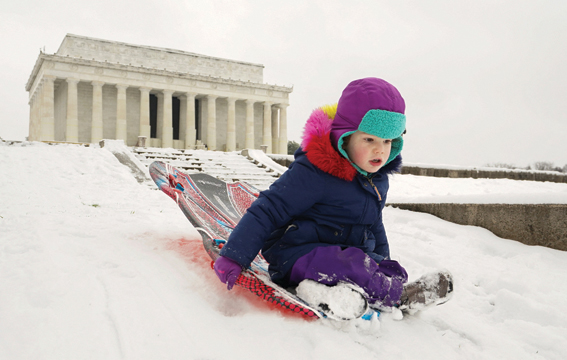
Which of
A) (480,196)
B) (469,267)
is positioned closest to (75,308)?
(469,267)

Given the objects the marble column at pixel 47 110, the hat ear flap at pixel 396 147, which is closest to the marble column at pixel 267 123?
the marble column at pixel 47 110

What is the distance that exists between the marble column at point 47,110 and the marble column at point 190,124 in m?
10.0

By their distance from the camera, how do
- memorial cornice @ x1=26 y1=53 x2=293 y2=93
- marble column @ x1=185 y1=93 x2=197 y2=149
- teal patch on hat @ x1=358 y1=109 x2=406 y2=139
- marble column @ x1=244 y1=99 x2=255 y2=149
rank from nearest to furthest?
1. teal patch on hat @ x1=358 y1=109 x2=406 y2=139
2. memorial cornice @ x1=26 y1=53 x2=293 y2=93
3. marble column @ x1=185 y1=93 x2=197 y2=149
4. marble column @ x1=244 y1=99 x2=255 y2=149

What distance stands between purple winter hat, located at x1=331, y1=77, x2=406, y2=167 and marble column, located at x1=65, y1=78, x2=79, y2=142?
31.4 m

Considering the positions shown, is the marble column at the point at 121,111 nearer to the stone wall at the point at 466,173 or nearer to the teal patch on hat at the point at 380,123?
the stone wall at the point at 466,173

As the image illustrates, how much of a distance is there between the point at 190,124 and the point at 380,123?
33.3 meters

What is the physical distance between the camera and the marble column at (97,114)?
99.5 ft

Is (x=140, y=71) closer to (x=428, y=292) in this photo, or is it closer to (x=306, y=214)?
(x=306, y=214)

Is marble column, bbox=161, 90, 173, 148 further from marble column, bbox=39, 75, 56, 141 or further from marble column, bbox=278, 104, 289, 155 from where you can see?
marble column, bbox=278, 104, 289, 155

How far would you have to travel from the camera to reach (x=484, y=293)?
3.13 meters

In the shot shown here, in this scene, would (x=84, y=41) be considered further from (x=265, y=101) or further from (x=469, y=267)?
(x=469, y=267)

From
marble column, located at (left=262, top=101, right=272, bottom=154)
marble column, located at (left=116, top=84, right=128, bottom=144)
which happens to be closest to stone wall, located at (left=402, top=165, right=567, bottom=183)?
marble column, located at (left=116, top=84, right=128, bottom=144)

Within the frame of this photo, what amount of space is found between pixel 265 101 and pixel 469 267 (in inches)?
1345

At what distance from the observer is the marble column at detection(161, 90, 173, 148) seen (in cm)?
3297
